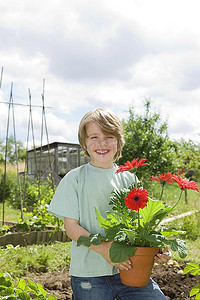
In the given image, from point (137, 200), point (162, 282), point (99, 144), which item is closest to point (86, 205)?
point (99, 144)

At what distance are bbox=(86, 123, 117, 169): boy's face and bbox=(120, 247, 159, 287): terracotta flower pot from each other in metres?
0.51

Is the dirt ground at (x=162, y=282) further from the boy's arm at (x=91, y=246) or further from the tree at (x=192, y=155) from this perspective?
the tree at (x=192, y=155)

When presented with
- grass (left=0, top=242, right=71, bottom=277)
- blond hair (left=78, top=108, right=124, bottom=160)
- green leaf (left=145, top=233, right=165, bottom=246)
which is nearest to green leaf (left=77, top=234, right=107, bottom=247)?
green leaf (left=145, top=233, right=165, bottom=246)

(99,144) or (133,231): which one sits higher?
(99,144)

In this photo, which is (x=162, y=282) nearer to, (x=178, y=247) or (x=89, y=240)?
(x=178, y=247)

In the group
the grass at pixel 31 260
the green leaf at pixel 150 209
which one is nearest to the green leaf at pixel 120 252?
the green leaf at pixel 150 209

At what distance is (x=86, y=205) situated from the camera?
5.32 feet

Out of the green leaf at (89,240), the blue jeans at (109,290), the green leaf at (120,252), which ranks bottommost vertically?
the blue jeans at (109,290)

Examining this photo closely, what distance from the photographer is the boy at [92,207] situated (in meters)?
1.55

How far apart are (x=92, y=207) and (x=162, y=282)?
1582mm

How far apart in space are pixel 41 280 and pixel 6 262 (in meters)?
0.46

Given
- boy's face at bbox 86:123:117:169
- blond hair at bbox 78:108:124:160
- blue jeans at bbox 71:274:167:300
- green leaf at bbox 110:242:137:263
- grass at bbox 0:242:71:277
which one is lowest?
grass at bbox 0:242:71:277

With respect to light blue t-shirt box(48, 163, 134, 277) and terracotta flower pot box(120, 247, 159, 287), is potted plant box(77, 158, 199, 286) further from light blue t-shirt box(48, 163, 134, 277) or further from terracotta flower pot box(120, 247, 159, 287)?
light blue t-shirt box(48, 163, 134, 277)

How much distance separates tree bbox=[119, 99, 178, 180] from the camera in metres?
7.39
